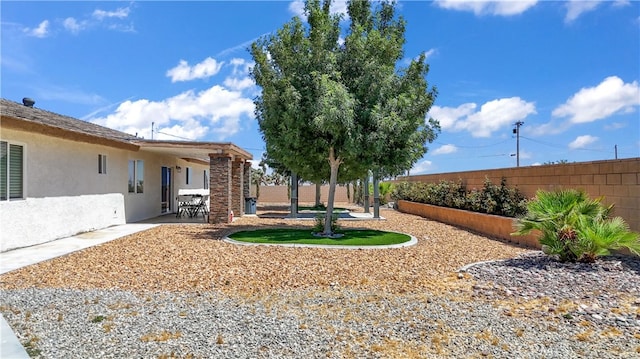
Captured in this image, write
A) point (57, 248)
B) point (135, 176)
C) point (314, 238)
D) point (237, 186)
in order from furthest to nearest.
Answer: point (237, 186) → point (135, 176) → point (314, 238) → point (57, 248)

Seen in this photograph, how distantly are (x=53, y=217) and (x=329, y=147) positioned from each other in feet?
25.7

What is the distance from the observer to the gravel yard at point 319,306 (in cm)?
439

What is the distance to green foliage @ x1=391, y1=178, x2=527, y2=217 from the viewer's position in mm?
13836

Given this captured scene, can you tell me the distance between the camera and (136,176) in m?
17.2

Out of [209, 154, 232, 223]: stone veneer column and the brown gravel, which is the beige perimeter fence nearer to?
the brown gravel

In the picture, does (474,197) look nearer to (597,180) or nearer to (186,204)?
(597,180)

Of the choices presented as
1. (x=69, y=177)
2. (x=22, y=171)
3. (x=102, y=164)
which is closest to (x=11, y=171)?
(x=22, y=171)

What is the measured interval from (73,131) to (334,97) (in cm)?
697

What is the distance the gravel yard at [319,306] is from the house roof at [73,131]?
317 centimetres

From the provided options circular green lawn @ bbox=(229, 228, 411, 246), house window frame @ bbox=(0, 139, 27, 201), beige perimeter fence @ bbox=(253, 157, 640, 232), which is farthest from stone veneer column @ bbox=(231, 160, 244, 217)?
beige perimeter fence @ bbox=(253, 157, 640, 232)

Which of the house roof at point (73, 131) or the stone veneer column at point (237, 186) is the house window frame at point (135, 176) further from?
the stone veneer column at point (237, 186)

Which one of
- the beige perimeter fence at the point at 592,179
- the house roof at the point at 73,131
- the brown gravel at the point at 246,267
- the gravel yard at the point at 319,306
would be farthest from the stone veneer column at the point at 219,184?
the beige perimeter fence at the point at 592,179

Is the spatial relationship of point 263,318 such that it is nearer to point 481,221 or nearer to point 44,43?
point 481,221

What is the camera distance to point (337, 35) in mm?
13414
